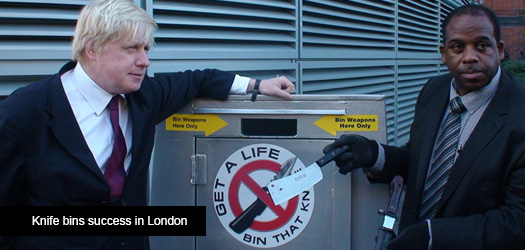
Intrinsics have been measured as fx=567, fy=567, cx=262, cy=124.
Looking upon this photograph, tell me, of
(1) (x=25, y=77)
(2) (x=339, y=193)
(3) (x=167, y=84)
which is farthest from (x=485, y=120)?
(1) (x=25, y=77)

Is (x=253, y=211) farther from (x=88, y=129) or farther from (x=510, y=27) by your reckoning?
(x=510, y=27)

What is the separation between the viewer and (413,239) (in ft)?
6.74

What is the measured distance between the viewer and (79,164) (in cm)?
204

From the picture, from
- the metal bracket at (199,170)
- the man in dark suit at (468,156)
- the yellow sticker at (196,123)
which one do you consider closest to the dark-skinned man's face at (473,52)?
the man in dark suit at (468,156)

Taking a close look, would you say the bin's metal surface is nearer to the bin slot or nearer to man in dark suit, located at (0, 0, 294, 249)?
the bin slot

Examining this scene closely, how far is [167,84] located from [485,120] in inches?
52.2

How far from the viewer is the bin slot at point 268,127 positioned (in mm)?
2494

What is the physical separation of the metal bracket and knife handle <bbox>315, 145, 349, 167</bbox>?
0.57m

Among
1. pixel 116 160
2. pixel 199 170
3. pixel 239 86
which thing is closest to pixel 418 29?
pixel 239 86

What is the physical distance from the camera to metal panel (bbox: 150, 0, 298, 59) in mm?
3354

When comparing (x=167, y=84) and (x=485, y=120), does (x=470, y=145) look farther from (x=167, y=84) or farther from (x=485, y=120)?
(x=167, y=84)

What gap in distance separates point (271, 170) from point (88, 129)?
30.9 inches

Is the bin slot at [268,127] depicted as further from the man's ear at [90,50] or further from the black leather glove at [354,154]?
the man's ear at [90,50]
